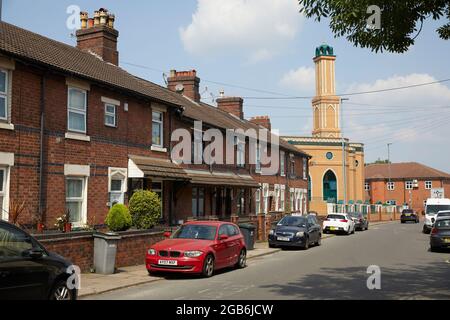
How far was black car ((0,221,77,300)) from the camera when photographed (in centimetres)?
712

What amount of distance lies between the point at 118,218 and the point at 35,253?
847 cm

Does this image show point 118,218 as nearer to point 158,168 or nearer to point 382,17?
point 158,168

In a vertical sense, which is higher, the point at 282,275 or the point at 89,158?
the point at 89,158

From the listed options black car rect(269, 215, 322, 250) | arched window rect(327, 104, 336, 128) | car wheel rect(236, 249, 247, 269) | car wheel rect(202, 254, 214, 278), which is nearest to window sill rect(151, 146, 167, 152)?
black car rect(269, 215, 322, 250)

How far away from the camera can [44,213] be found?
1518 cm

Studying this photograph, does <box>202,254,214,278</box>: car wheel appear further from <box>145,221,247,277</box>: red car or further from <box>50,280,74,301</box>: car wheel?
<box>50,280,74,301</box>: car wheel

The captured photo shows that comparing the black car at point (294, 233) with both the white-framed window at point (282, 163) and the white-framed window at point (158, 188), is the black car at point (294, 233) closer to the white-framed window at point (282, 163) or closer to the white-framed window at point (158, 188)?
the white-framed window at point (158, 188)

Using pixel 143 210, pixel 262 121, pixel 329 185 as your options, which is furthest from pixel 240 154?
pixel 329 185

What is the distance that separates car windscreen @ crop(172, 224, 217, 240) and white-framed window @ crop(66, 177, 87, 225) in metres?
3.87

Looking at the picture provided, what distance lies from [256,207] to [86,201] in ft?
60.4

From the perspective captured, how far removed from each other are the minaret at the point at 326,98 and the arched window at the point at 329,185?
9941 mm

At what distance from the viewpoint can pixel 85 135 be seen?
679 inches

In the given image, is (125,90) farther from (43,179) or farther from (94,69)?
(43,179)
